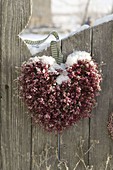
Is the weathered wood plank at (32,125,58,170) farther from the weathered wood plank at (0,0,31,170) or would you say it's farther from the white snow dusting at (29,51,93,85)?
the white snow dusting at (29,51,93,85)

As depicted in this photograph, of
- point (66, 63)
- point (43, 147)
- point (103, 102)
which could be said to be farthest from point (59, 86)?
point (43, 147)

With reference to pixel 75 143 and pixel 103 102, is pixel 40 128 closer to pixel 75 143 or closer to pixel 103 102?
pixel 75 143

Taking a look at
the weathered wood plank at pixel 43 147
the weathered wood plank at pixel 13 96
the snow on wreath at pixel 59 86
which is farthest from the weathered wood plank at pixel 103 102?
the weathered wood plank at pixel 13 96

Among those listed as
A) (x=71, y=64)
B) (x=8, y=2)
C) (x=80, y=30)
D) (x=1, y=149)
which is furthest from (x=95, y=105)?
(x=8, y=2)

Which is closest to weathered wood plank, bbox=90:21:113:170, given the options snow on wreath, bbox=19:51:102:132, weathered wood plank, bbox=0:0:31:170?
snow on wreath, bbox=19:51:102:132

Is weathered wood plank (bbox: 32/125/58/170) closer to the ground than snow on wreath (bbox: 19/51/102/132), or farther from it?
closer to the ground

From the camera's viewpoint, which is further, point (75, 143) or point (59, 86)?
point (75, 143)

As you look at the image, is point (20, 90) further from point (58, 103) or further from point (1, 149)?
point (1, 149)
